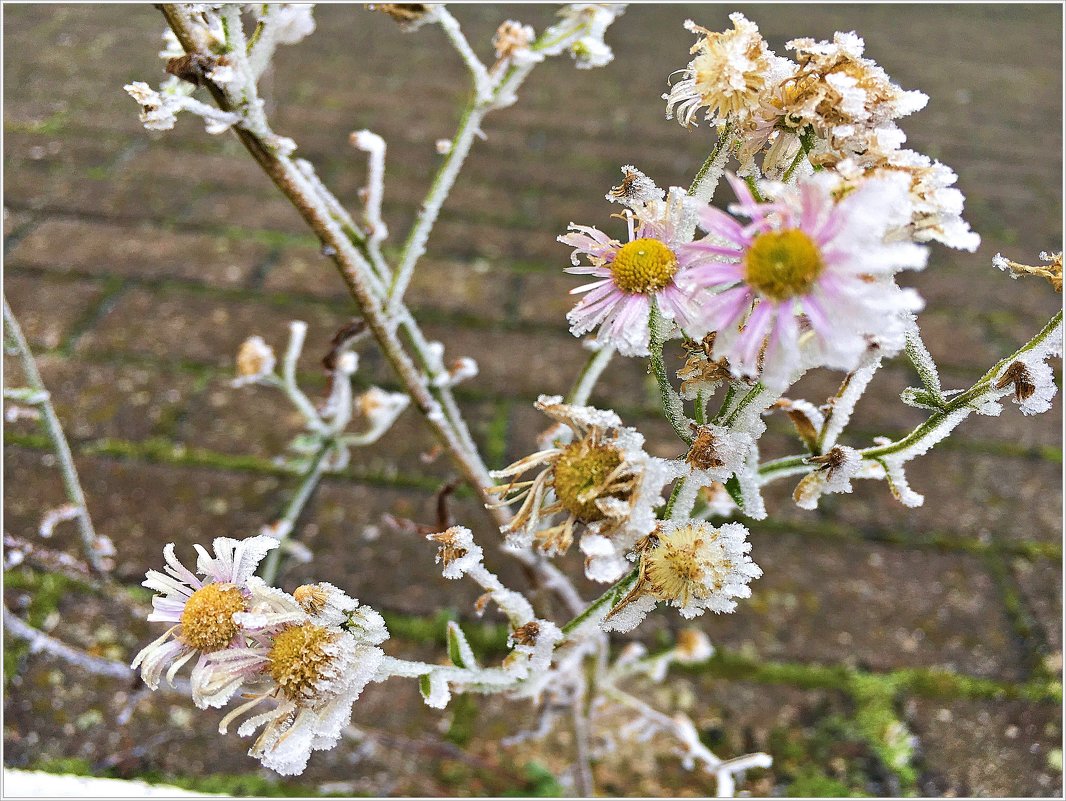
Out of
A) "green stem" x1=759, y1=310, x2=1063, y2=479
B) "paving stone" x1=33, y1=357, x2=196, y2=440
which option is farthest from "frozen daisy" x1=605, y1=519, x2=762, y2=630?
"paving stone" x1=33, y1=357, x2=196, y2=440

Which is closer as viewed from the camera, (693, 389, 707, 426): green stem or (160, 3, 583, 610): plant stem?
(693, 389, 707, 426): green stem

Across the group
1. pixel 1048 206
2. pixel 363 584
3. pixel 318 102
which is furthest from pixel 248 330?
pixel 1048 206

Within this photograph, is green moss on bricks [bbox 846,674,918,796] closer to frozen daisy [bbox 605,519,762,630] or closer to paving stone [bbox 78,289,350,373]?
frozen daisy [bbox 605,519,762,630]

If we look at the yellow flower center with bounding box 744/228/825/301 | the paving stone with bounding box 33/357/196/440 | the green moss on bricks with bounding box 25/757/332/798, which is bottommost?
the paving stone with bounding box 33/357/196/440

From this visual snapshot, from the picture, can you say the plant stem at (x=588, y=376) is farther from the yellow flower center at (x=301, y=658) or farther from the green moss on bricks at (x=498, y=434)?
the green moss on bricks at (x=498, y=434)

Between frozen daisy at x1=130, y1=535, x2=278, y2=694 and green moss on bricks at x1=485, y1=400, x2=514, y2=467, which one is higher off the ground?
frozen daisy at x1=130, y1=535, x2=278, y2=694

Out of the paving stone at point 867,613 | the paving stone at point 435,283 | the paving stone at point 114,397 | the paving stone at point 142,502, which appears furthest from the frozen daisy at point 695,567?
the paving stone at point 435,283

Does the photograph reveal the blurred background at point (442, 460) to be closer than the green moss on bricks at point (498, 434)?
Yes
